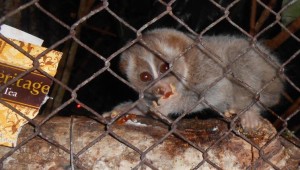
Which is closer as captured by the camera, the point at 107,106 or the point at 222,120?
the point at 222,120

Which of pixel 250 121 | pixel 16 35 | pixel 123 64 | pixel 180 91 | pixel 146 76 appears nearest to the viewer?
pixel 16 35

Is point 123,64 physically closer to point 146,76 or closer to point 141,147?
point 146,76

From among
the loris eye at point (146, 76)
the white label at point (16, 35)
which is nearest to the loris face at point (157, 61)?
the loris eye at point (146, 76)

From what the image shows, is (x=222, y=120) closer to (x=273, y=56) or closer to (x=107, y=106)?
(x=273, y=56)

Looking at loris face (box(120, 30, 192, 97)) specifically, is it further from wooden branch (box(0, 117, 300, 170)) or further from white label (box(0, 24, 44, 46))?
white label (box(0, 24, 44, 46))

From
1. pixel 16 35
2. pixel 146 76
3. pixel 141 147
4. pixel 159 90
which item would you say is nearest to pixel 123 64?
pixel 146 76

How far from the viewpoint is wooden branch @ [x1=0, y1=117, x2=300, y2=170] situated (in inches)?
88.0

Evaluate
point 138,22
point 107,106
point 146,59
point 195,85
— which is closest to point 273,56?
point 195,85

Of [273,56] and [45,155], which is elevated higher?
[273,56]

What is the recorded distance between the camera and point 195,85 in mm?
3607

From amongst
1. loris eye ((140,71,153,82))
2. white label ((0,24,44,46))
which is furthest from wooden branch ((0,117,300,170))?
loris eye ((140,71,153,82))

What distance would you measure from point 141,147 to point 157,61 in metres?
1.49

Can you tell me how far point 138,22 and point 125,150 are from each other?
4408mm

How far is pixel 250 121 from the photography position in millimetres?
2908
